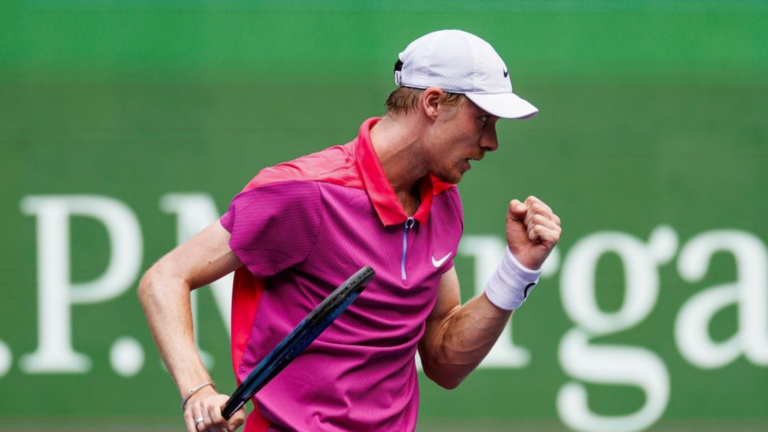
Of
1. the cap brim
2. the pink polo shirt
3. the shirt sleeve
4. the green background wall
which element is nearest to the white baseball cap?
the cap brim

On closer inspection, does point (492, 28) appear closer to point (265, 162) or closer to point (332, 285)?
point (265, 162)

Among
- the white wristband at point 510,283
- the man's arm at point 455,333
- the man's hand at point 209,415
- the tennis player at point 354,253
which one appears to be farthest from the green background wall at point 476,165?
the man's hand at point 209,415

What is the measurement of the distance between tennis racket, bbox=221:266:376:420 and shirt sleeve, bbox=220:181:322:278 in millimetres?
205

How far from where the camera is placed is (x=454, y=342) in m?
2.93

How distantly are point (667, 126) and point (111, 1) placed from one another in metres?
2.81

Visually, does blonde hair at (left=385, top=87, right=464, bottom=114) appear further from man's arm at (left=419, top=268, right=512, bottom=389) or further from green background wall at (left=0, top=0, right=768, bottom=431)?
green background wall at (left=0, top=0, right=768, bottom=431)

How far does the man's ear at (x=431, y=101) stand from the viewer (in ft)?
8.74

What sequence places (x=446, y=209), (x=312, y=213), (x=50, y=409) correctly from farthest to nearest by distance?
(x=50, y=409) < (x=446, y=209) < (x=312, y=213)

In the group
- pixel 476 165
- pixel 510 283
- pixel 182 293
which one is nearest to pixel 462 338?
pixel 510 283

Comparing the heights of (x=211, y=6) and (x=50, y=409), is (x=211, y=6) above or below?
above

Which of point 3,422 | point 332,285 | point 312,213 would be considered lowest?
point 3,422

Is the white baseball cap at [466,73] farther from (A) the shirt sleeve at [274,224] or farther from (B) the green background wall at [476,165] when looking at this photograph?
(B) the green background wall at [476,165]

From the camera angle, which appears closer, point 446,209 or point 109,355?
point 446,209

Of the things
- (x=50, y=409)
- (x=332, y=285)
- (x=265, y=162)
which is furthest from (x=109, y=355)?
(x=332, y=285)
